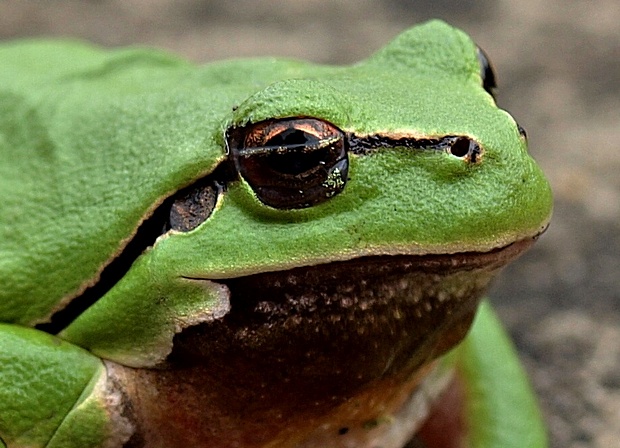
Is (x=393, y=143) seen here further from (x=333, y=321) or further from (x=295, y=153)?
(x=333, y=321)

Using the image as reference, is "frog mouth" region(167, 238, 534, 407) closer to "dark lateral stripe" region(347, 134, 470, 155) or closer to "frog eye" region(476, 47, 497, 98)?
"dark lateral stripe" region(347, 134, 470, 155)

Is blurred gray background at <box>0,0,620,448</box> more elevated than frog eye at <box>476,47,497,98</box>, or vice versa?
frog eye at <box>476,47,497,98</box>

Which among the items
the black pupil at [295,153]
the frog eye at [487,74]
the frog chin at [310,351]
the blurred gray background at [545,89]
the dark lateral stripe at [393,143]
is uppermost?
the black pupil at [295,153]

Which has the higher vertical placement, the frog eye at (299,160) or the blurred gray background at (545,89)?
the frog eye at (299,160)

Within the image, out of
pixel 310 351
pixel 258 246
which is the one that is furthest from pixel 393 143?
pixel 310 351

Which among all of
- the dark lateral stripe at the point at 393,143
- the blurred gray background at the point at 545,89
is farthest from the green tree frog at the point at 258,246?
the blurred gray background at the point at 545,89

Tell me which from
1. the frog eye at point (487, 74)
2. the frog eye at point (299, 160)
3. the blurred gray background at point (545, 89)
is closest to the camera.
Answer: the frog eye at point (299, 160)

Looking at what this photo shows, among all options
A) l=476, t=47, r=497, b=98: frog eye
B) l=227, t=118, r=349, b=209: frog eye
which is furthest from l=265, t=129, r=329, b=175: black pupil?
l=476, t=47, r=497, b=98: frog eye

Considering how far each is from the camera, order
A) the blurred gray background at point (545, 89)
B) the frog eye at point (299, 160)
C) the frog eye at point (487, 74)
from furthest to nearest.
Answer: the blurred gray background at point (545, 89) → the frog eye at point (487, 74) → the frog eye at point (299, 160)

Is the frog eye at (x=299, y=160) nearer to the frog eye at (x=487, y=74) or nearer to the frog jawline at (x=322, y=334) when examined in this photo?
the frog jawline at (x=322, y=334)
